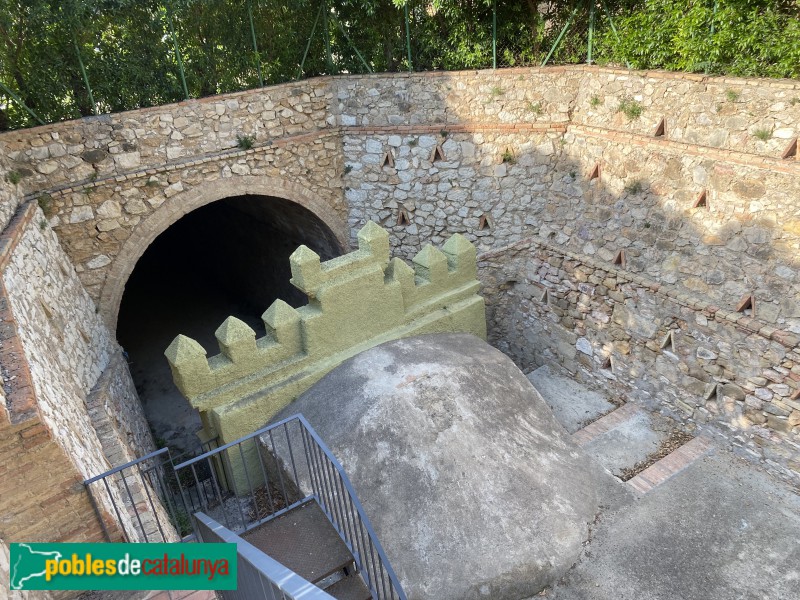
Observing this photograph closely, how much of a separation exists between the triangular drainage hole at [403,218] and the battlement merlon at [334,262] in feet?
8.44

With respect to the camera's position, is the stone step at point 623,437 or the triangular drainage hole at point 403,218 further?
the triangular drainage hole at point 403,218

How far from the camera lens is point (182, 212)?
27.3 feet

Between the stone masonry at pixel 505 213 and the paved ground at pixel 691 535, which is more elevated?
the stone masonry at pixel 505 213

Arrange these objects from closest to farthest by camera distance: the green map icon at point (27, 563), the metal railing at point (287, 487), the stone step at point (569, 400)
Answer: the green map icon at point (27, 563)
the metal railing at point (287, 487)
the stone step at point (569, 400)

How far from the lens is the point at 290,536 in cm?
459

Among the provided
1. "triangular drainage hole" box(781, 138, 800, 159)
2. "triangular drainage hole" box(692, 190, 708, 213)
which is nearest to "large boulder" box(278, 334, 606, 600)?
"triangular drainage hole" box(692, 190, 708, 213)

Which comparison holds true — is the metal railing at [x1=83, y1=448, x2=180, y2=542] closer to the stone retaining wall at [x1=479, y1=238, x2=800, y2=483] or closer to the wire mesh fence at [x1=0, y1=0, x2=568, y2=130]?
the wire mesh fence at [x1=0, y1=0, x2=568, y2=130]

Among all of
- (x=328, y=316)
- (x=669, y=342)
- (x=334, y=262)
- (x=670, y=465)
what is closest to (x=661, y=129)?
(x=669, y=342)

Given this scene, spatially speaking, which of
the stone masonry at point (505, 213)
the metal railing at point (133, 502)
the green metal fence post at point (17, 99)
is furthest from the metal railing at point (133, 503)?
→ the green metal fence post at point (17, 99)

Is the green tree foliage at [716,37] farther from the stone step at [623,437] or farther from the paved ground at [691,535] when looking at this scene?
the paved ground at [691,535]

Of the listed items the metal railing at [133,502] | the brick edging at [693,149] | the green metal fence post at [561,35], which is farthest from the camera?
the green metal fence post at [561,35]

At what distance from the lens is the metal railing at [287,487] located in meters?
4.18

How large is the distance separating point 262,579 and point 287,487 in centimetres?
249

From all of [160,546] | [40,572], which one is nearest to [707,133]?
[160,546]
